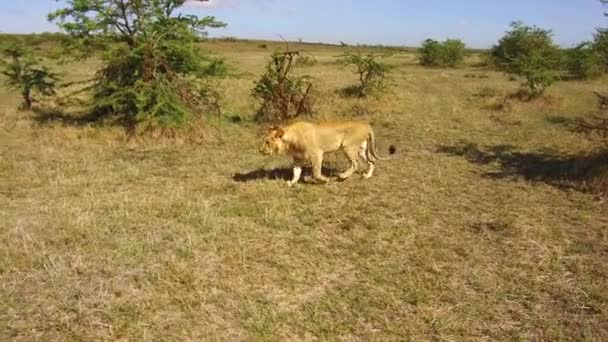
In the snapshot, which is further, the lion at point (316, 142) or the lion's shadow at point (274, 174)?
the lion's shadow at point (274, 174)

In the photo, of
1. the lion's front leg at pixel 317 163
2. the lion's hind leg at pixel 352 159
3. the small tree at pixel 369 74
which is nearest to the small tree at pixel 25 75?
the small tree at pixel 369 74

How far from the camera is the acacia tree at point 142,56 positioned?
1345cm

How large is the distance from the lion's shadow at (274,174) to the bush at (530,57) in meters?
13.7

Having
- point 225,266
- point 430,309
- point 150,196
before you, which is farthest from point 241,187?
point 430,309

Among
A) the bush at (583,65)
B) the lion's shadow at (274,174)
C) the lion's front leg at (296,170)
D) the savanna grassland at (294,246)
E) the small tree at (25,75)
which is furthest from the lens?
the bush at (583,65)

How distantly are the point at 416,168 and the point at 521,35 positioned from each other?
35049 millimetres

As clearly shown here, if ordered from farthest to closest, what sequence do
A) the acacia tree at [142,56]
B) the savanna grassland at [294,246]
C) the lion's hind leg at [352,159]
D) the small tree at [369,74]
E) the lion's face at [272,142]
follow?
the small tree at [369,74] < the acacia tree at [142,56] < the lion's hind leg at [352,159] < the lion's face at [272,142] < the savanna grassland at [294,246]

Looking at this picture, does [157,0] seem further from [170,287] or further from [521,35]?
[521,35]

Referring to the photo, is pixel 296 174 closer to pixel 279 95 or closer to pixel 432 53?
pixel 279 95

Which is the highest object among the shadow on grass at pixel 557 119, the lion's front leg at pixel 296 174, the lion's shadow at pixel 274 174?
the shadow on grass at pixel 557 119

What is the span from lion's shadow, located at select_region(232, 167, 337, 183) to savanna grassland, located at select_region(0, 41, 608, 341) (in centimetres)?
7

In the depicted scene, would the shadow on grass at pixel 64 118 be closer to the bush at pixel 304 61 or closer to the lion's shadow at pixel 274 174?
the bush at pixel 304 61

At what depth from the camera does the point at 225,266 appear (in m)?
6.02

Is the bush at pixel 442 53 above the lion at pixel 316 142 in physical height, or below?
above
